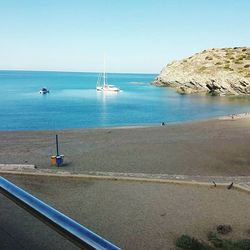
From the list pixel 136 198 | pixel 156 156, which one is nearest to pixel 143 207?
pixel 136 198

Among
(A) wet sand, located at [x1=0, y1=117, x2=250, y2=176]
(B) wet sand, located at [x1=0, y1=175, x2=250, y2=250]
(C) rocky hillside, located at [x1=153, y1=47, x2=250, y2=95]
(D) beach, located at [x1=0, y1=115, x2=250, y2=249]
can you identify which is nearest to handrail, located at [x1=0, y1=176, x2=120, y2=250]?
(D) beach, located at [x1=0, y1=115, x2=250, y2=249]

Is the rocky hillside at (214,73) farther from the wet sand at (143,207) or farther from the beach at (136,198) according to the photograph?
the wet sand at (143,207)

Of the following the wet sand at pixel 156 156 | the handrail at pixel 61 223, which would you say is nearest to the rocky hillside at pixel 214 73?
the wet sand at pixel 156 156

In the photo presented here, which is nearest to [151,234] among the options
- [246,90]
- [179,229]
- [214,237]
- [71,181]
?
[179,229]

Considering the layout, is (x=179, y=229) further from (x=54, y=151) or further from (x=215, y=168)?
(x=54, y=151)

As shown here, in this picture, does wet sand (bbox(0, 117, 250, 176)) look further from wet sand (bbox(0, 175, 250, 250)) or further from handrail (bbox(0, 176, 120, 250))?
handrail (bbox(0, 176, 120, 250))

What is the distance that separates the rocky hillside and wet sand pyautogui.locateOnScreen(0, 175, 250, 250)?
3165 inches

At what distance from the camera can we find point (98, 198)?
32.3 ft

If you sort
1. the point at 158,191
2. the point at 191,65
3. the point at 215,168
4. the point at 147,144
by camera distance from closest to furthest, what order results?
1. the point at 158,191
2. the point at 215,168
3. the point at 147,144
4. the point at 191,65

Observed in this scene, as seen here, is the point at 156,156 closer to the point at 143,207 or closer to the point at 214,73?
the point at 143,207

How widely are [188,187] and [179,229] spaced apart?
3.25 m

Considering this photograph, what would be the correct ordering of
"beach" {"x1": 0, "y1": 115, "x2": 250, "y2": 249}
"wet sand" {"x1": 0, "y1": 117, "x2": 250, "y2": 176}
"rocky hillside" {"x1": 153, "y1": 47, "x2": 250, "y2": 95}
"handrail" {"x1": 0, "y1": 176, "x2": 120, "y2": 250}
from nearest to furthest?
"handrail" {"x1": 0, "y1": 176, "x2": 120, "y2": 250}, "beach" {"x1": 0, "y1": 115, "x2": 250, "y2": 249}, "wet sand" {"x1": 0, "y1": 117, "x2": 250, "y2": 176}, "rocky hillside" {"x1": 153, "y1": 47, "x2": 250, "y2": 95}

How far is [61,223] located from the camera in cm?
205

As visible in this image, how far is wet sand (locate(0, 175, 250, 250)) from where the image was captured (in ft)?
25.5
